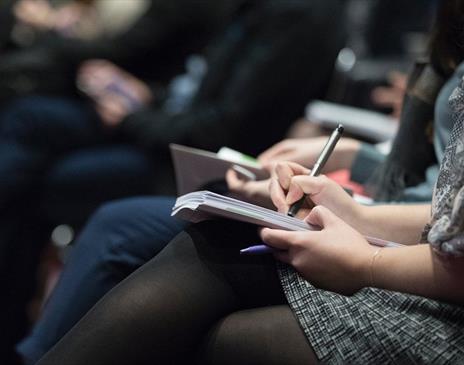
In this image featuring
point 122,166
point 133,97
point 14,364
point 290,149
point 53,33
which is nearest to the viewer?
point 290,149

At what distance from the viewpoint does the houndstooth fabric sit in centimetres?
80

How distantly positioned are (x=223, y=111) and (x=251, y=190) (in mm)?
713

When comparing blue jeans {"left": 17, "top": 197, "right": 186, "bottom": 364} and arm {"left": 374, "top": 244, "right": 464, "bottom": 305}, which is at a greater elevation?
arm {"left": 374, "top": 244, "right": 464, "bottom": 305}

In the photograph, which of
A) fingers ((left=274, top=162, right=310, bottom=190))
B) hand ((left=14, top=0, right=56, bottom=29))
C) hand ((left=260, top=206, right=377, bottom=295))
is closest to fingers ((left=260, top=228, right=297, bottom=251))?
hand ((left=260, top=206, right=377, bottom=295))

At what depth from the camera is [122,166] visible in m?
1.96

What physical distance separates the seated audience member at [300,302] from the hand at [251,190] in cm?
19

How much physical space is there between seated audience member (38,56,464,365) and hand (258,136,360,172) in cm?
29

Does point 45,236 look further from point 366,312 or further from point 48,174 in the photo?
point 366,312

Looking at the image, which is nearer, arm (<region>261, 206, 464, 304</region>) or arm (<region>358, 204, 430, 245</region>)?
arm (<region>261, 206, 464, 304</region>)

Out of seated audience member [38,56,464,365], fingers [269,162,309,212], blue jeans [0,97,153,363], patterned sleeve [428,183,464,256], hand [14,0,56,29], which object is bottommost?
blue jeans [0,97,153,363]

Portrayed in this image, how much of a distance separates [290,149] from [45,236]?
101cm

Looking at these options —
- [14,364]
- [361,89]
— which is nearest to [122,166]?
[14,364]

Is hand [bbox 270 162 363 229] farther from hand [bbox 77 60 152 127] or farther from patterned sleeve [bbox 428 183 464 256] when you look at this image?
hand [bbox 77 60 152 127]

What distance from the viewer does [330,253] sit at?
0.85m
